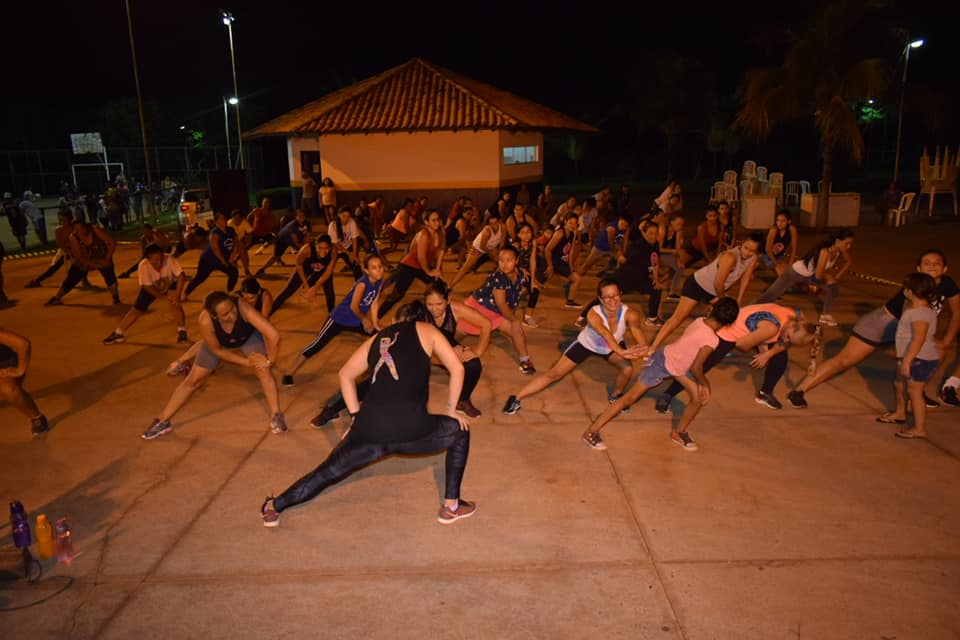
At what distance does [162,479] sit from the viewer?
5.71 metres

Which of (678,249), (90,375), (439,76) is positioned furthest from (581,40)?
(90,375)

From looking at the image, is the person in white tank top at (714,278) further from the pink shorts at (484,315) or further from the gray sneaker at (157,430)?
the gray sneaker at (157,430)

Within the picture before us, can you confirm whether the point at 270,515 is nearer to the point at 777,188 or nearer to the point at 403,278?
the point at 403,278

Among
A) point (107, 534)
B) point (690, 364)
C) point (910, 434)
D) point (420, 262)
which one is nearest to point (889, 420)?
point (910, 434)

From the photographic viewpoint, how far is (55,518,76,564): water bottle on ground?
453 cm

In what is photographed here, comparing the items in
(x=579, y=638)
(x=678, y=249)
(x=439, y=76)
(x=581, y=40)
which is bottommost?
(x=579, y=638)

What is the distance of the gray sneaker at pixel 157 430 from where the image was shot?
256 inches

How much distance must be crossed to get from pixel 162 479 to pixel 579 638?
352 centimetres

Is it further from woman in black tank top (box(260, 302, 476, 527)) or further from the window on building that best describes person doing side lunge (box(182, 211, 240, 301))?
the window on building

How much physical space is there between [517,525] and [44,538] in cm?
291

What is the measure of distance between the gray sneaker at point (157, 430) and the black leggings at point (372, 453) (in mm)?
2292

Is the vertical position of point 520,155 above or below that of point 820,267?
above

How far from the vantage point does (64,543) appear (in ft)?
14.9

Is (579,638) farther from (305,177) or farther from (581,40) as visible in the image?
(581,40)
